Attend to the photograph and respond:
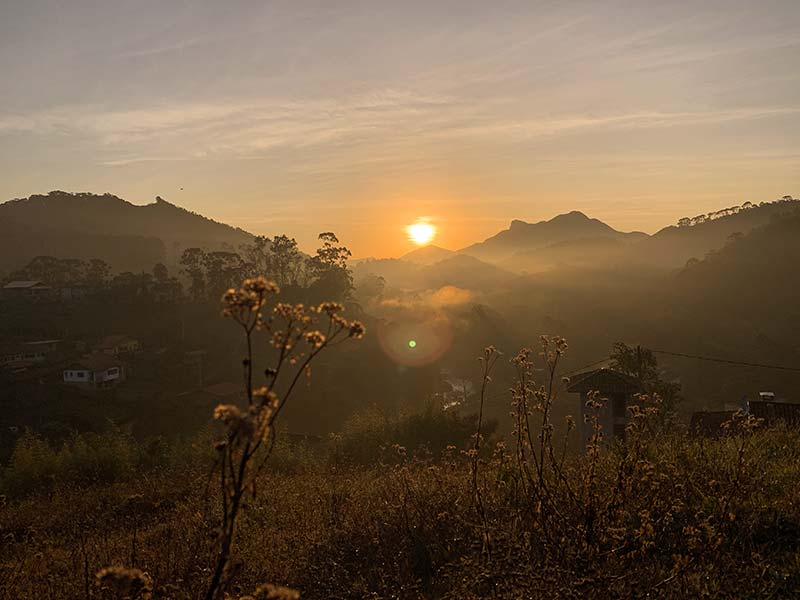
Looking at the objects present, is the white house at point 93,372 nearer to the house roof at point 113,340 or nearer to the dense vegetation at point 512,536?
the house roof at point 113,340

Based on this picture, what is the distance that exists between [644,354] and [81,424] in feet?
134

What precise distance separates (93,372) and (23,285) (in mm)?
35915

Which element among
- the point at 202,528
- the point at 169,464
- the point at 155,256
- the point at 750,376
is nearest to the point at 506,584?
the point at 202,528

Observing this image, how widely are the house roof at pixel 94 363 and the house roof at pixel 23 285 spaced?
30.6m

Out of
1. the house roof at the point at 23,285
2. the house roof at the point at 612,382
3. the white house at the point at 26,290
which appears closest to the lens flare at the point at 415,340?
the house roof at the point at 612,382

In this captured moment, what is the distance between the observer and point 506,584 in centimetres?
347

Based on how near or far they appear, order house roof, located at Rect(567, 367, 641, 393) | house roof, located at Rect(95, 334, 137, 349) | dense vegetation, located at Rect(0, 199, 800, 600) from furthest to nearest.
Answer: house roof, located at Rect(95, 334, 137, 349)
house roof, located at Rect(567, 367, 641, 393)
dense vegetation, located at Rect(0, 199, 800, 600)

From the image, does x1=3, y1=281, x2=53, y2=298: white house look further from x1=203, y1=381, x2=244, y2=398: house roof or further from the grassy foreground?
the grassy foreground

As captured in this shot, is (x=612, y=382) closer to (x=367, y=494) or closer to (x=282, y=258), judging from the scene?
(x=367, y=494)

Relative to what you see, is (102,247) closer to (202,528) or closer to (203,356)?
(203,356)

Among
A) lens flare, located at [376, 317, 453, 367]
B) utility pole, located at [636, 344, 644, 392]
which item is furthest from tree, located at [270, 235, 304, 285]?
utility pole, located at [636, 344, 644, 392]

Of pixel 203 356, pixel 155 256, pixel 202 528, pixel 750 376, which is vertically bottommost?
pixel 750 376

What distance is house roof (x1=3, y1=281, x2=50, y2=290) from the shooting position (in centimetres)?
7884

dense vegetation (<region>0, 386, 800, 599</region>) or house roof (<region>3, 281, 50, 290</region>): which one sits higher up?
house roof (<region>3, 281, 50, 290</region>)
